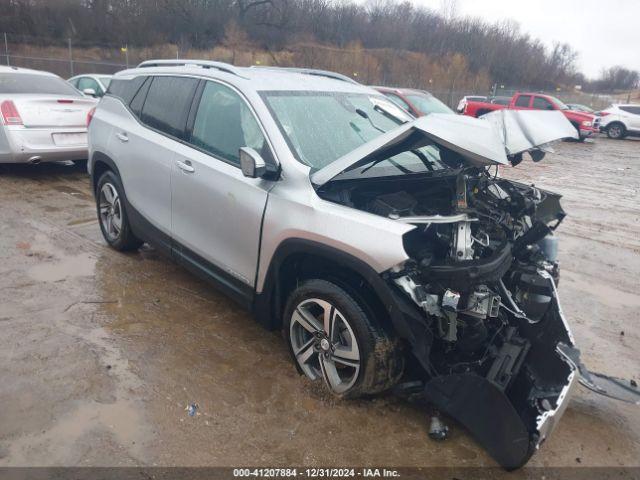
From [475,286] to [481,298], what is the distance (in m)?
0.08

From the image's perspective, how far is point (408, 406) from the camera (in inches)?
122

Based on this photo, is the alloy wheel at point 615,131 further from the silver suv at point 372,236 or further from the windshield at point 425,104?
the silver suv at point 372,236

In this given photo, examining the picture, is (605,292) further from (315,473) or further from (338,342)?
(315,473)

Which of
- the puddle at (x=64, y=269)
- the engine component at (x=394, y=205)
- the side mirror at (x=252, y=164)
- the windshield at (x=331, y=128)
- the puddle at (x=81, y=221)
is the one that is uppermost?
the windshield at (x=331, y=128)

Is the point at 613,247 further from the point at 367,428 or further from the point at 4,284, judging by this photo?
the point at 4,284

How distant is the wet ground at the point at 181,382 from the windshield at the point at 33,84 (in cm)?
333

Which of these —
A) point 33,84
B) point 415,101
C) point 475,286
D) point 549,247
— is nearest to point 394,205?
point 475,286

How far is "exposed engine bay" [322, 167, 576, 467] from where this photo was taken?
99.3 inches

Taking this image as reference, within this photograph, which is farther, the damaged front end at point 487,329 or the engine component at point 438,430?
the engine component at point 438,430

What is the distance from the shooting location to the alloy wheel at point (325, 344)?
2.89 metres

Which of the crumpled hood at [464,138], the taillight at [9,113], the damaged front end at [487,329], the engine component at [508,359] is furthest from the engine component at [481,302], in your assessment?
the taillight at [9,113]

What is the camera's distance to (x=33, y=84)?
312 inches

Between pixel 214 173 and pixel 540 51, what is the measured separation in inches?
3122

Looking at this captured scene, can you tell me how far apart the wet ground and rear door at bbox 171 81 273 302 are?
0.54 m
